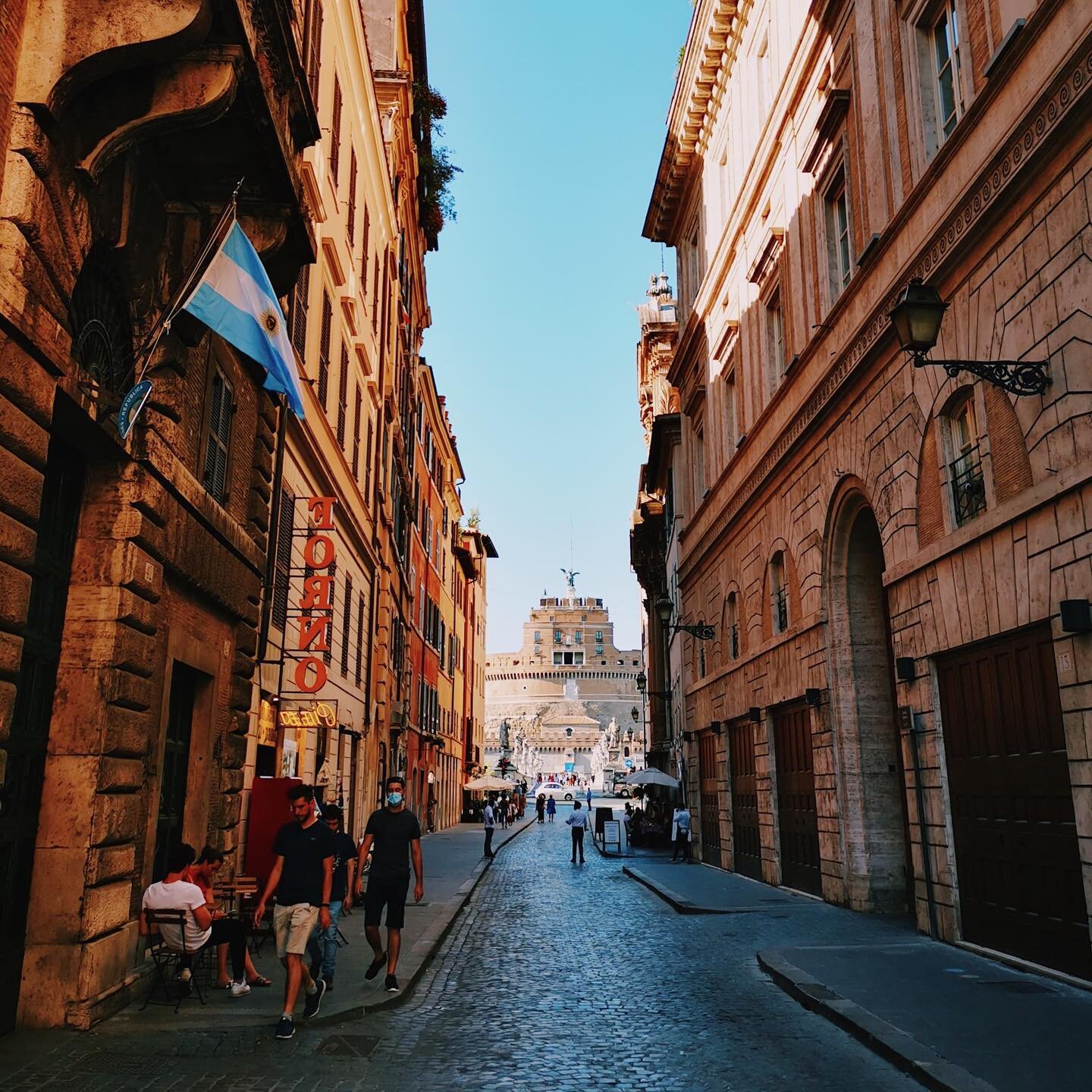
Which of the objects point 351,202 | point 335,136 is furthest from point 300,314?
point 351,202

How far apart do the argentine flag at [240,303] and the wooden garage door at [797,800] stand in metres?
11.7

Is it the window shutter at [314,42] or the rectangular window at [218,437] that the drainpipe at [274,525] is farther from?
the window shutter at [314,42]

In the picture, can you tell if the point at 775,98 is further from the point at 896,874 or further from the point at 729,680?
the point at 896,874

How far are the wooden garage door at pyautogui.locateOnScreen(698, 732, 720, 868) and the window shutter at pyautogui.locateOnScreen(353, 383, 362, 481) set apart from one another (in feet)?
36.5

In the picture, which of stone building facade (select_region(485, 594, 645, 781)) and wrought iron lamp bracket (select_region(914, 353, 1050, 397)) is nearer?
wrought iron lamp bracket (select_region(914, 353, 1050, 397))

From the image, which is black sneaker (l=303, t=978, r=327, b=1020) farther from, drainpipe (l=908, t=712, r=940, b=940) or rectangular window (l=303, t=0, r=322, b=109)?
rectangular window (l=303, t=0, r=322, b=109)

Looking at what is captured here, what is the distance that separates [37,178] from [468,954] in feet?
30.7

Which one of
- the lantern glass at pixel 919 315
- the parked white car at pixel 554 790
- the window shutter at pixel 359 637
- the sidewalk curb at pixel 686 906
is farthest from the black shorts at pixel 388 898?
the parked white car at pixel 554 790

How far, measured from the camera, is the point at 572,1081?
6684 millimetres

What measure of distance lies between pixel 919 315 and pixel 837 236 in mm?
7933

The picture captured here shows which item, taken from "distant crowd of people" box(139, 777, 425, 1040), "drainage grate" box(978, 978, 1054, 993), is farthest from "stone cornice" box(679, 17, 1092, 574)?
"distant crowd of people" box(139, 777, 425, 1040)

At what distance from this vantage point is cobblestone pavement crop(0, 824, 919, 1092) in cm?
660

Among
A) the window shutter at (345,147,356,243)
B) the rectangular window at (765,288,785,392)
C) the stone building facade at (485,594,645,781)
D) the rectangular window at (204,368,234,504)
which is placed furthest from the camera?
the stone building facade at (485,594,645,781)

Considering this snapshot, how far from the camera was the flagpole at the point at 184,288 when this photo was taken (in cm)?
864
